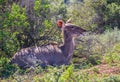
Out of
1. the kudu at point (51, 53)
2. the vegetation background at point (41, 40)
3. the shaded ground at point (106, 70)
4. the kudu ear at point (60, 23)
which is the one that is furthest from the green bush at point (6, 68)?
the shaded ground at point (106, 70)

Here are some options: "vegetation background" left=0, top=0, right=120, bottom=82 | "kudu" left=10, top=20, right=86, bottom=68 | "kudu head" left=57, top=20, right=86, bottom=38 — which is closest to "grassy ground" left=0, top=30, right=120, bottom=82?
"vegetation background" left=0, top=0, right=120, bottom=82

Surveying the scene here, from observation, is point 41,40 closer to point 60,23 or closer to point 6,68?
point 60,23

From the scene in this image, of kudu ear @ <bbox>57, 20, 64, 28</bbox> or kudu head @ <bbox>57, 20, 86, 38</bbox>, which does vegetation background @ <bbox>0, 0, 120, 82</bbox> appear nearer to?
kudu ear @ <bbox>57, 20, 64, 28</bbox>

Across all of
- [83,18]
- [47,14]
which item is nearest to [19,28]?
[47,14]

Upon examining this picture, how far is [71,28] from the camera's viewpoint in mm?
11633

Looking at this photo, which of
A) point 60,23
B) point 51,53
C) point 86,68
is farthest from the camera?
point 60,23

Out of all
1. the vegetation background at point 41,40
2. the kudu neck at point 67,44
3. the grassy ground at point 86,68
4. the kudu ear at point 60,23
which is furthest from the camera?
the kudu ear at point 60,23

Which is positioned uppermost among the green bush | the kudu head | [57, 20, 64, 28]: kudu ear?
[57, 20, 64, 28]: kudu ear

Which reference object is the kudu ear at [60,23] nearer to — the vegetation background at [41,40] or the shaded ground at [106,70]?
the vegetation background at [41,40]

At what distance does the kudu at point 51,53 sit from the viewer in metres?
11.0

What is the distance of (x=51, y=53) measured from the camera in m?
11.2

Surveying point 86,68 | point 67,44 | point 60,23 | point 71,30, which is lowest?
point 86,68

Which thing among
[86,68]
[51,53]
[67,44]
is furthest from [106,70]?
[67,44]

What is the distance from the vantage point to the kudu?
11.0 metres
